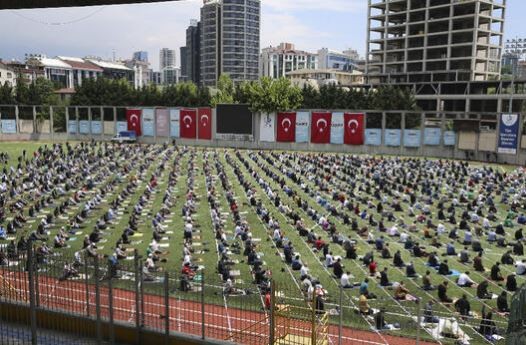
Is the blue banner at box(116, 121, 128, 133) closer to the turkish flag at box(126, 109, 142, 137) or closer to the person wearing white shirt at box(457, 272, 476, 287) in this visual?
the turkish flag at box(126, 109, 142, 137)

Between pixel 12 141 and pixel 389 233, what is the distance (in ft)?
194

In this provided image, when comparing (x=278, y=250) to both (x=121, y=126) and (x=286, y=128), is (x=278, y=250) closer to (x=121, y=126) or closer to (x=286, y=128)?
(x=286, y=128)

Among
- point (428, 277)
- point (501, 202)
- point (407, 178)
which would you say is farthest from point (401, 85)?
point (428, 277)

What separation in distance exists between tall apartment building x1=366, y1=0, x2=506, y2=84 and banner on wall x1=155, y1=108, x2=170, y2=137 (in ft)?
152

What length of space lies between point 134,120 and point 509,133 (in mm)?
43730

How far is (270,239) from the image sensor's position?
23.6 m

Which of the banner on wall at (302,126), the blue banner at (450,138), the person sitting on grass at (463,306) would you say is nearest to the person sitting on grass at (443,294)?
the person sitting on grass at (463,306)

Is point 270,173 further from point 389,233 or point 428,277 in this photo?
point 428,277

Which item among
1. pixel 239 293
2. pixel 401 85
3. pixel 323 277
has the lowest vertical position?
pixel 323 277

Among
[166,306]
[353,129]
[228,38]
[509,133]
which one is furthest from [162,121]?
[228,38]

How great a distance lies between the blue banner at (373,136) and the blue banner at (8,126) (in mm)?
45971

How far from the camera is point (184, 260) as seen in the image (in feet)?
63.0

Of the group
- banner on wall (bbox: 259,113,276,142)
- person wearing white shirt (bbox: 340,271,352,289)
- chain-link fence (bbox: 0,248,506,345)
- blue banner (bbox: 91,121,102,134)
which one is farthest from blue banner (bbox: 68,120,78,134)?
chain-link fence (bbox: 0,248,506,345)

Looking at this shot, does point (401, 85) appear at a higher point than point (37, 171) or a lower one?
higher
